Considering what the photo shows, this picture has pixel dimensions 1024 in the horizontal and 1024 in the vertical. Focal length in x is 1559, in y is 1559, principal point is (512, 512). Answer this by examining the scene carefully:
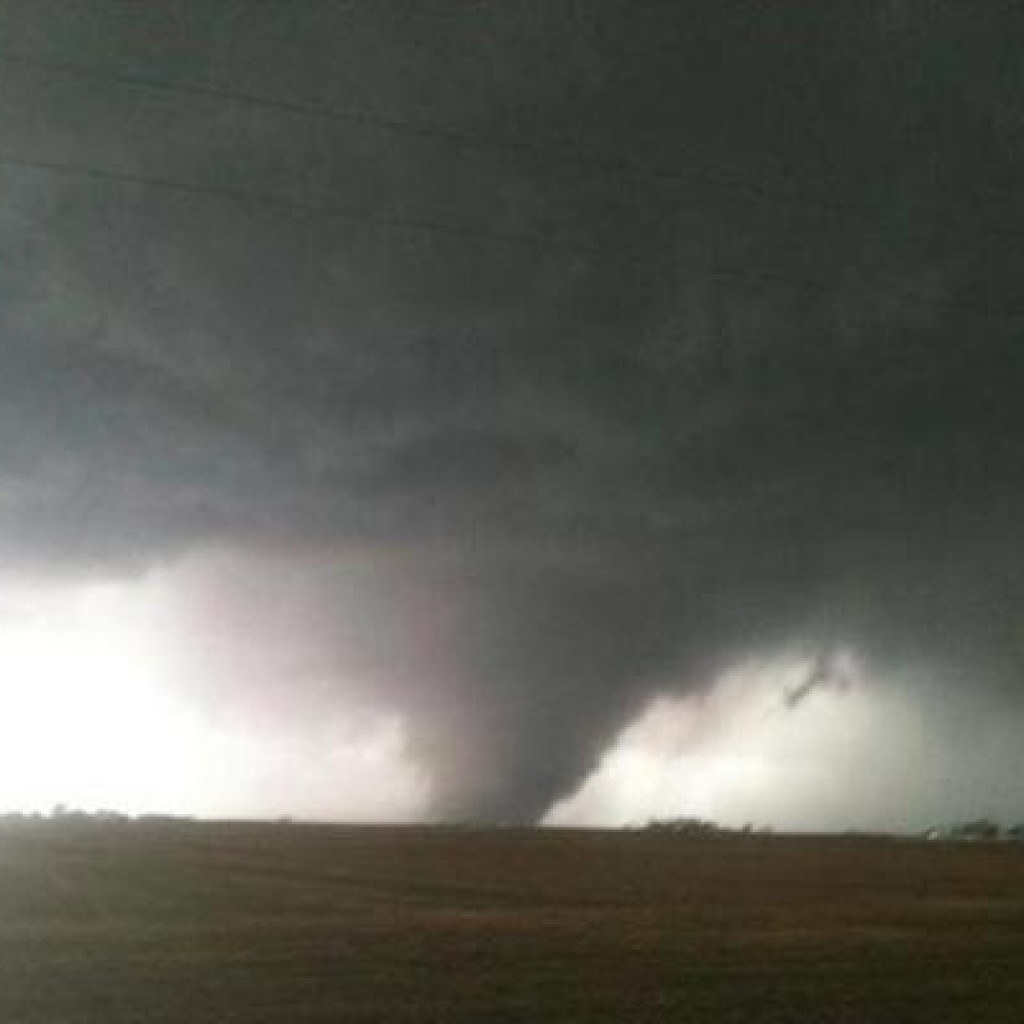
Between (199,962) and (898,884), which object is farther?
(898,884)

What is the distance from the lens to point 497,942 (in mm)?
44688

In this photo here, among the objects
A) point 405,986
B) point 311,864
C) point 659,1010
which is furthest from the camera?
point 311,864

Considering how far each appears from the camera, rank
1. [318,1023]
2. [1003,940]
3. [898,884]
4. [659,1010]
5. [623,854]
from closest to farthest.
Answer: [318,1023] → [659,1010] → [1003,940] → [898,884] → [623,854]

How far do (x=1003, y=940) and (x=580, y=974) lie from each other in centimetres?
1799

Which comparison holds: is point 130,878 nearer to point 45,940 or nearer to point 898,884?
point 45,940

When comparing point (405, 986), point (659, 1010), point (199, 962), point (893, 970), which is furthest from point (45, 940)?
point (893, 970)

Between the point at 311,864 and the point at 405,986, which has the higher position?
the point at 311,864

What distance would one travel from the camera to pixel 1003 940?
4891 centimetres

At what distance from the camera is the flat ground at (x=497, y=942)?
3256 cm

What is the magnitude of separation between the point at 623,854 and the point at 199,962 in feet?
264

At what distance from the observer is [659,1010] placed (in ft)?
106

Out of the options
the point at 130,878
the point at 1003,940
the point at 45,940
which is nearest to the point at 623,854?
the point at 130,878

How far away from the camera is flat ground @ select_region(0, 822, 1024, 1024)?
3256 cm

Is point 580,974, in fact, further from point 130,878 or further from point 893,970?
point 130,878
